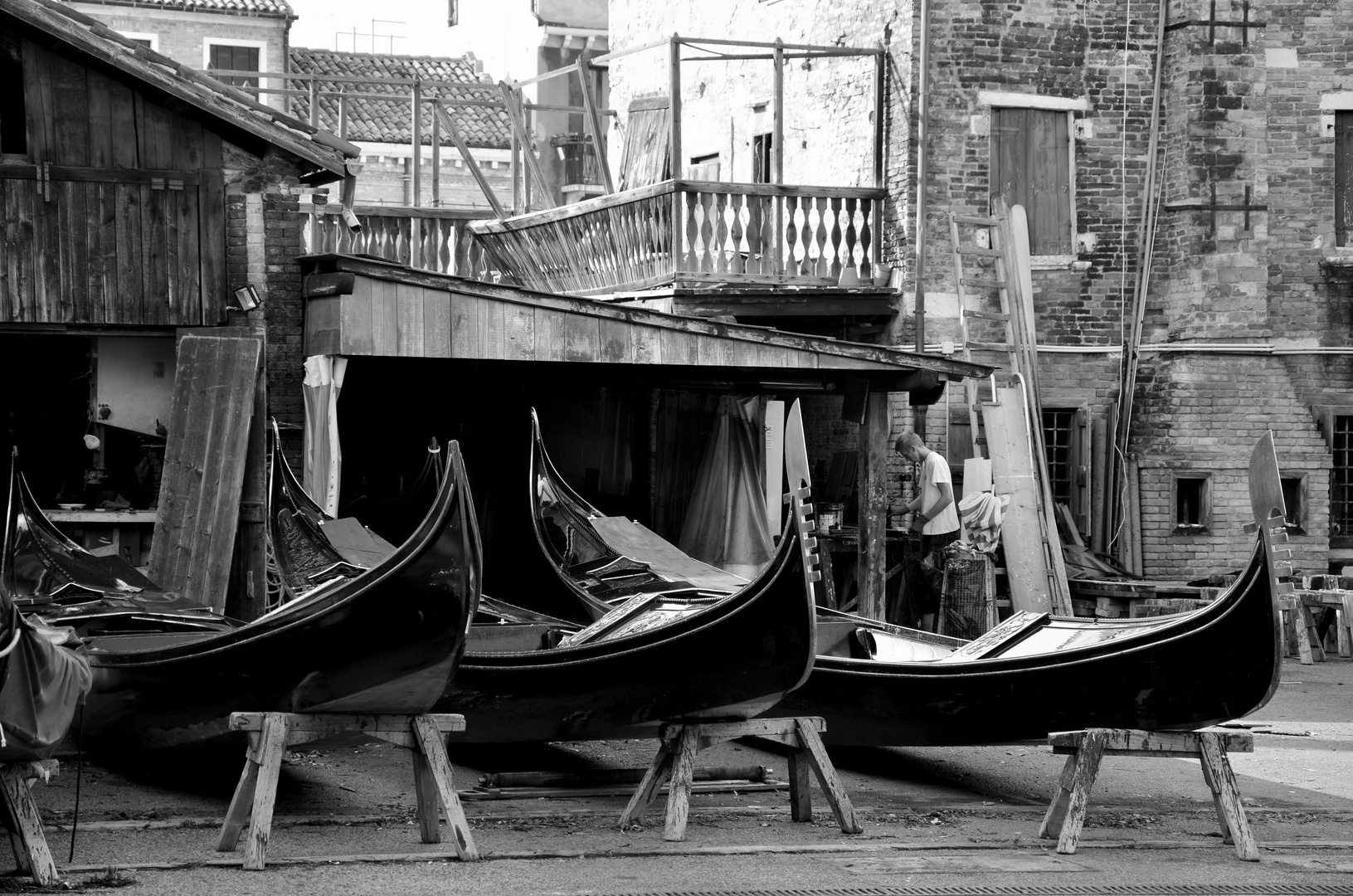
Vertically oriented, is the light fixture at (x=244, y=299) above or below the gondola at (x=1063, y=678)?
above

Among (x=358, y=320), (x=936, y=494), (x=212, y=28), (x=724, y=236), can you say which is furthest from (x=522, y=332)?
(x=212, y=28)

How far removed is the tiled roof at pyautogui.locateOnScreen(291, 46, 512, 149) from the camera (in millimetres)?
33500

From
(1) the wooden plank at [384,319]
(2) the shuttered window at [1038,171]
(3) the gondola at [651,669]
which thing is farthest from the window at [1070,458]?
(3) the gondola at [651,669]

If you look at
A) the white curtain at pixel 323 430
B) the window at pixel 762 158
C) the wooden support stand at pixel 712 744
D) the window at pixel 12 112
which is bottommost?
the wooden support stand at pixel 712 744

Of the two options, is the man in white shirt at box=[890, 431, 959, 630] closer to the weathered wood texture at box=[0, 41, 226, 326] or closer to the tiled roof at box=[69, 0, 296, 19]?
the weathered wood texture at box=[0, 41, 226, 326]

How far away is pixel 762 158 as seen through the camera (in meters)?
19.8

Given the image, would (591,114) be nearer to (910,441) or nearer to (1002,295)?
(1002,295)

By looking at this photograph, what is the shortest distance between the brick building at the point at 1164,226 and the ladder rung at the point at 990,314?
218 millimetres

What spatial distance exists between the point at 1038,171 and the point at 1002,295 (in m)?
1.41

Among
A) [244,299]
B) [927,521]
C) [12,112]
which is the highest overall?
[12,112]

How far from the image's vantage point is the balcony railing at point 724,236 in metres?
16.6

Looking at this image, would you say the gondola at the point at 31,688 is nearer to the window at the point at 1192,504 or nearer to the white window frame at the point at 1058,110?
the white window frame at the point at 1058,110

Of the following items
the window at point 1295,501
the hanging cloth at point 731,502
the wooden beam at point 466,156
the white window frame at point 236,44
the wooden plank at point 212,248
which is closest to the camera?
the wooden plank at point 212,248

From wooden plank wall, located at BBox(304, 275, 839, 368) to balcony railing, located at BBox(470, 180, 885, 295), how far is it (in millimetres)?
3605
